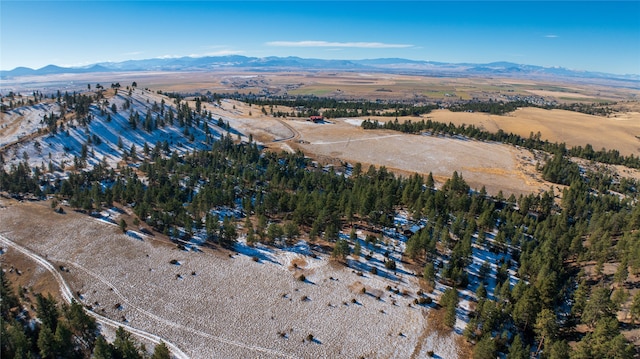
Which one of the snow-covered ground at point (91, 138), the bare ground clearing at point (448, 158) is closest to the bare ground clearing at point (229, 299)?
the snow-covered ground at point (91, 138)

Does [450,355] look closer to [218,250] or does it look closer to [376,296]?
[376,296]

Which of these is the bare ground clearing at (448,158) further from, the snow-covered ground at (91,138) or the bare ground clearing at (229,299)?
the bare ground clearing at (229,299)

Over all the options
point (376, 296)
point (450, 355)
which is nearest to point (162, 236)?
point (376, 296)

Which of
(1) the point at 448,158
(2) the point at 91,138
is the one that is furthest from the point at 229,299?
(2) the point at 91,138

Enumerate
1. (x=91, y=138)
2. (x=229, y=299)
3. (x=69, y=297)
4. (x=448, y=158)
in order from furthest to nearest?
(x=448, y=158)
(x=91, y=138)
(x=229, y=299)
(x=69, y=297)

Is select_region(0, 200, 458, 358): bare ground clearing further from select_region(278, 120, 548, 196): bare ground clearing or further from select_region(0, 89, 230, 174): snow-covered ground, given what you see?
select_region(278, 120, 548, 196): bare ground clearing

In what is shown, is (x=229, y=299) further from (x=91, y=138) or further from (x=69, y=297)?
(x=91, y=138)

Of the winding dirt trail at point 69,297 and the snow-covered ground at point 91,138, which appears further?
the snow-covered ground at point 91,138

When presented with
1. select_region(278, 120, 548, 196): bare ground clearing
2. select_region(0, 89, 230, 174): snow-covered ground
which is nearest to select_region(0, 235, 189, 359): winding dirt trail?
select_region(0, 89, 230, 174): snow-covered ground
